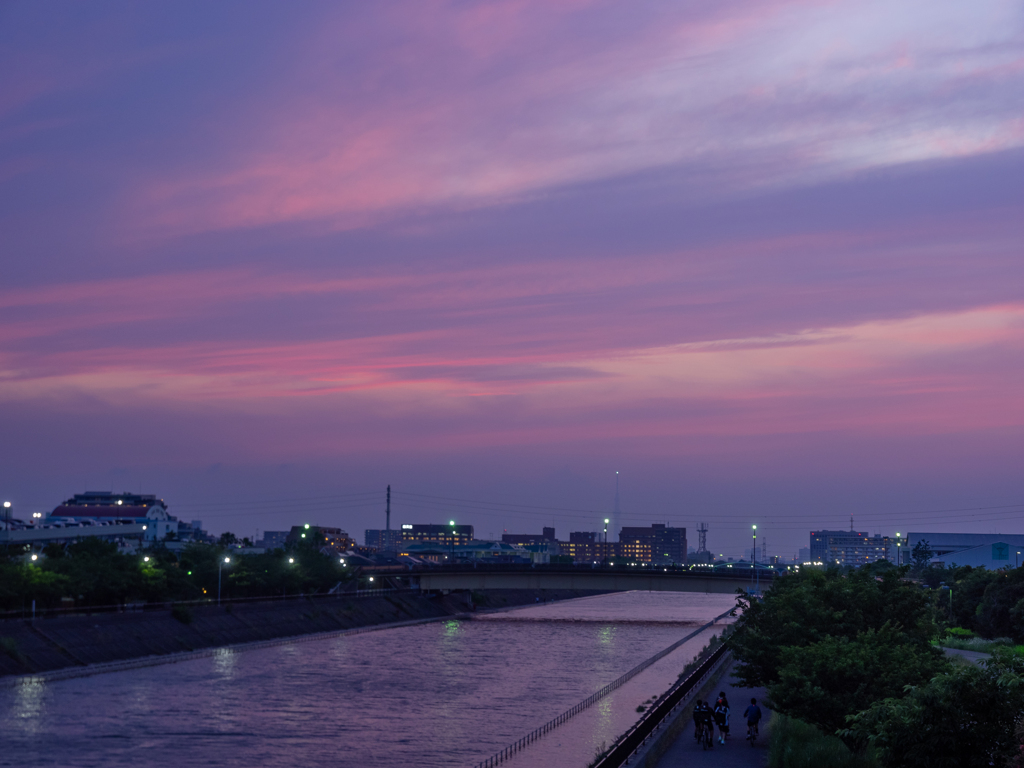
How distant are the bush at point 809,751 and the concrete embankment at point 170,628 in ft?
158

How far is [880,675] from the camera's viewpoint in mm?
35312

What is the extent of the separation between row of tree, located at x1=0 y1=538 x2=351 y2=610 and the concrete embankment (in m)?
2.75

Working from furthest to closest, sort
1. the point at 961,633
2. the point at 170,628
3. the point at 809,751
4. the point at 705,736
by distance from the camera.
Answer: the point at 961,633 → the point at 170,628 → the point at 705,736 → the point at 809,751

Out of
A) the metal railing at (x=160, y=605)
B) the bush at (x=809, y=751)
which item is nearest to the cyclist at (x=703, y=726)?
the bush at (x=809, y=751)

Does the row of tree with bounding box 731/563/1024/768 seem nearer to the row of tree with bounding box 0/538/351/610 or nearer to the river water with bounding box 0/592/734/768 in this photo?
the river water with bounding box 0/592/734/768

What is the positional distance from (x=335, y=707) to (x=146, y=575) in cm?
3683

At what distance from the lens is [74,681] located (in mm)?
67000

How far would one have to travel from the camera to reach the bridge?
140750mm

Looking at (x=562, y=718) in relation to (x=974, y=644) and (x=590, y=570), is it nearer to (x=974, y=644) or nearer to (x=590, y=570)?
(x=974, y=644)

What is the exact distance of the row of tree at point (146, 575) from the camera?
263ft

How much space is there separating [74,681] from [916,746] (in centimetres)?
5844

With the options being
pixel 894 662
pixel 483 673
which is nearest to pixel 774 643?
pixel 894 662

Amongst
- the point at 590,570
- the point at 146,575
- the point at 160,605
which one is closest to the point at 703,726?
the point at 146,575

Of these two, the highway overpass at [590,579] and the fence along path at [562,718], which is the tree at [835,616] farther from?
the highway overpass at [590,579]
